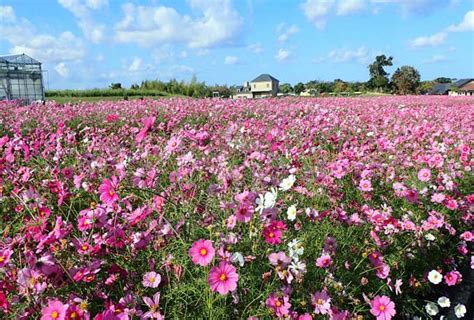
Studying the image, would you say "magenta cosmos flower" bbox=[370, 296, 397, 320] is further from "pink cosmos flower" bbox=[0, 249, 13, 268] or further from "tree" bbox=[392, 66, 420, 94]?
"tree" bbox=[392, 66, 420, 94]

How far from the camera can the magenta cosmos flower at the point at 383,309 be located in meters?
1.97

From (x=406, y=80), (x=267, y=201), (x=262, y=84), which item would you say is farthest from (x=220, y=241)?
(x=262, y=84)

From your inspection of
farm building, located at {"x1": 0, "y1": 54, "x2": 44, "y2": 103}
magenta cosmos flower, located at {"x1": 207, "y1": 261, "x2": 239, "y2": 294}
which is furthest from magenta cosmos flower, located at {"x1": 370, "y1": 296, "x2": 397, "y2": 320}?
farm building, located at {"x1": 0, "y1": 54, "x2": 44, "y2": 103}

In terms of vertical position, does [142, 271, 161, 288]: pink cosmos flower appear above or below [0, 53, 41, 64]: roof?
below

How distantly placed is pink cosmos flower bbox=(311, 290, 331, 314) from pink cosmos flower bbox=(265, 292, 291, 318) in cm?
19

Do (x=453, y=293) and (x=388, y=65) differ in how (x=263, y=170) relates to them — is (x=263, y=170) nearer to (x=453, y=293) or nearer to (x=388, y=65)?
(x=453, y=293)

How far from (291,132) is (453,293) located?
2398 mm

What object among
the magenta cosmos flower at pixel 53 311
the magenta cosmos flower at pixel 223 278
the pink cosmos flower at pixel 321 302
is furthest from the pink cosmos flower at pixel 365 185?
→ the magenta cosmos flower at pixel 53 311

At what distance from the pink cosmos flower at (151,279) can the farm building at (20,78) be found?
2029 centimetres

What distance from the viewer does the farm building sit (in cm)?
2022

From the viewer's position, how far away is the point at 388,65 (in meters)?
82.1

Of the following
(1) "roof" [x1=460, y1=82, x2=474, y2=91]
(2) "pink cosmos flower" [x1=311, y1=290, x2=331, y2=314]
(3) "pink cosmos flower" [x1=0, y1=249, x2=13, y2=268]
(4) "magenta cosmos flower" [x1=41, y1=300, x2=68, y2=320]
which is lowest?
(2) "pink cosmos flower" [x1=311, y1=290, x2=331, y2=314]

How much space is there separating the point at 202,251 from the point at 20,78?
22.3m

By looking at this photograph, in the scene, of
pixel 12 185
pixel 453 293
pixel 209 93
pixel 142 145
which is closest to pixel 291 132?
pixel 142 145
